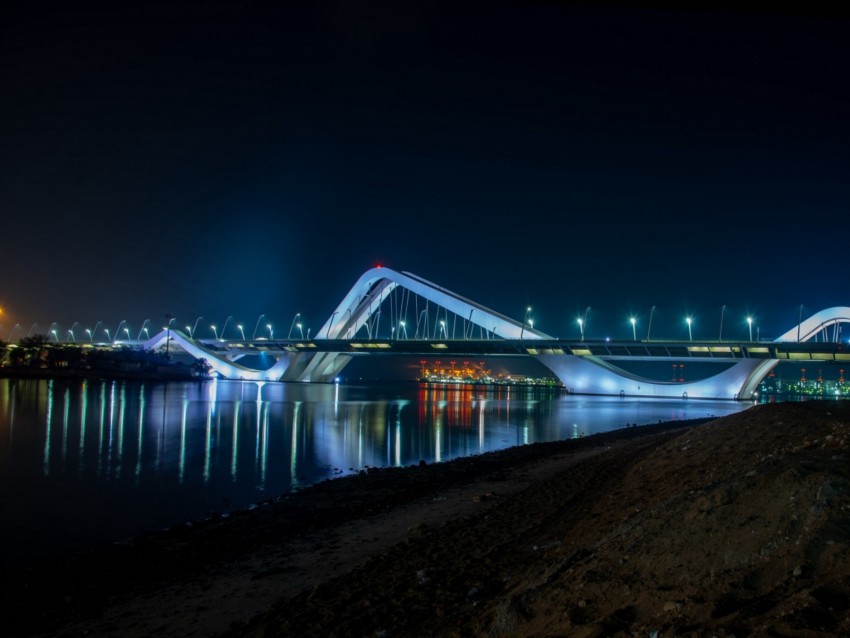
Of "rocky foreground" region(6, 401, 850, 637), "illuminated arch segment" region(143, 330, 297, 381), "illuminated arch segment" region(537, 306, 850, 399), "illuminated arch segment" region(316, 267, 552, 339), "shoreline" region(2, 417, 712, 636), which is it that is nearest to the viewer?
"rocky foreground" region(6, 401, 850, 637)

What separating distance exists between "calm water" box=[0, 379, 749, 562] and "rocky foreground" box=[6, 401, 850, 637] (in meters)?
2.12

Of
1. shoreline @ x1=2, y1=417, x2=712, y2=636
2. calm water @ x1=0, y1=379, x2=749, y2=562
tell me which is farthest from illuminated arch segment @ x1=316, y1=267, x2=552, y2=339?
shoreline @ x1=2, y1=417, x2=712, y2=636

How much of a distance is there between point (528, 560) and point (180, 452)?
17.3 m

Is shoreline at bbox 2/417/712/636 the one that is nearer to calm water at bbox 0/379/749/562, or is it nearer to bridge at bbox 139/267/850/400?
calm water at bbox 0/379/749/562

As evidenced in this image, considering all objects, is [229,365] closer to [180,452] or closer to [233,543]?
[180,452]

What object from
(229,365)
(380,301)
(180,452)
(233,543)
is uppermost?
(380,301)

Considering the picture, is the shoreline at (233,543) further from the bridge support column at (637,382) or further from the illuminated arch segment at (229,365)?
the illuminated arch segment at (229,365)

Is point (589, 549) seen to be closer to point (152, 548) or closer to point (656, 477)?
point (656, 477)

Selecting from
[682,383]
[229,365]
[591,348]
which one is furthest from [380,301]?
[682,383]

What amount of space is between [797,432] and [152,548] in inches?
355

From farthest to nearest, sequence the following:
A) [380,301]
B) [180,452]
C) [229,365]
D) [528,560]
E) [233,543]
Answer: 1. [229,365]
2. [380,301]
3. [180,452]
4. [233,543]
5. [528,560]

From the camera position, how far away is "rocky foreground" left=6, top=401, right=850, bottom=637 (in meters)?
3.31

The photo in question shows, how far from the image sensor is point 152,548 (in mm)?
8852

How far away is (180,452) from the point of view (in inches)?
808
